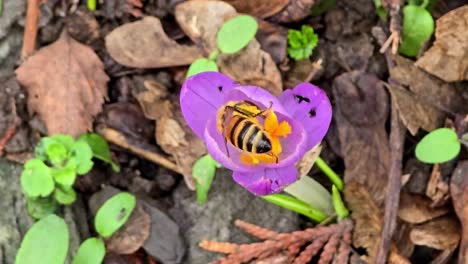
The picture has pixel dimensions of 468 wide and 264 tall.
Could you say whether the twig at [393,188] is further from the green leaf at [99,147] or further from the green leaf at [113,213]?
the green leaf at [99,147]

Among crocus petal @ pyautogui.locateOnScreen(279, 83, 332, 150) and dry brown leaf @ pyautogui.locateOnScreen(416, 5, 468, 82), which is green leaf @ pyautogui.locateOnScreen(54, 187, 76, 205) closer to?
crocus petal @ pyautogui.locateOnScreen(279, 83, 332, 150)

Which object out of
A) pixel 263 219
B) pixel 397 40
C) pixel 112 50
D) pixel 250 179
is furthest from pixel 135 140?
pixel 397 40

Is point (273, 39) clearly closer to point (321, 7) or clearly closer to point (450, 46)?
point (321, 7)

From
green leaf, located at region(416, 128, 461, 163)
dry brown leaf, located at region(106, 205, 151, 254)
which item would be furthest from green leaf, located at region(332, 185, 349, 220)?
dry brown leaf, located at region(106, 205, 151, 254)

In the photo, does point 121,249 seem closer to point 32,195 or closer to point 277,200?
point 32,195

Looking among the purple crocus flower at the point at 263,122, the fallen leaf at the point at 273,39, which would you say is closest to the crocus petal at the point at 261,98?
the purple crocus flower at the point at 263,122
